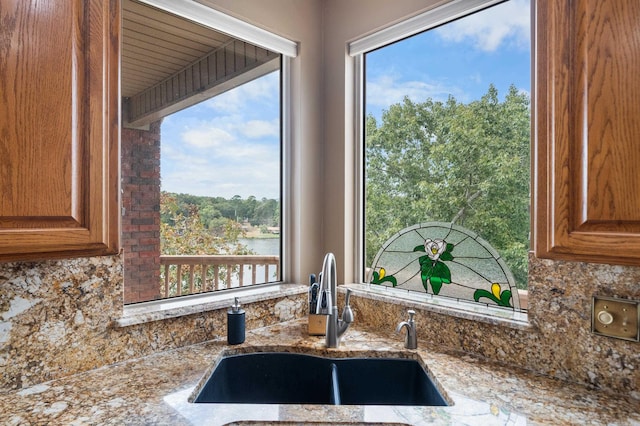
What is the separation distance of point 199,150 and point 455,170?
1.11 meters

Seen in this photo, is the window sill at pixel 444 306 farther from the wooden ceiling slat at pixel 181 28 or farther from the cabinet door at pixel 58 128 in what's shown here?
the wooden ceiling slat at pixel 181 28

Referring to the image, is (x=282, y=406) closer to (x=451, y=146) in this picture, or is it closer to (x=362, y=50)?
(x=451, y=146)

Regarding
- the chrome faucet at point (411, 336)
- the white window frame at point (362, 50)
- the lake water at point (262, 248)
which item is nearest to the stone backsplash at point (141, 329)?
the chrome faucet at point (411, 336)

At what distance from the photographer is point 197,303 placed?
5.15ft

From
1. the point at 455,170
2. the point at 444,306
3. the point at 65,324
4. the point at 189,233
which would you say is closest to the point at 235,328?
the point at 189,233

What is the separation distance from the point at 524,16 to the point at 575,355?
1.20m

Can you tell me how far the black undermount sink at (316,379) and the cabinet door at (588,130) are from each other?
0.74 metres

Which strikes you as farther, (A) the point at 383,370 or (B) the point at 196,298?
(B) the point at 196,298

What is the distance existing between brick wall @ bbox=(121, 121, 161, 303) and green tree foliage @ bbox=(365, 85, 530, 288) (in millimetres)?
1003

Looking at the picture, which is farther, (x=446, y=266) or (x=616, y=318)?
(x=446, y=266)

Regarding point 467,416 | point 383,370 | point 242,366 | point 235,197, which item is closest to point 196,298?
Answer: point 242,366

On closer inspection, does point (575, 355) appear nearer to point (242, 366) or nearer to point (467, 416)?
point (467, 416)

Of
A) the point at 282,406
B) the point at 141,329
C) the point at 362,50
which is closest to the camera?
the point at 282,406

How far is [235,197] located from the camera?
1.83 meters
